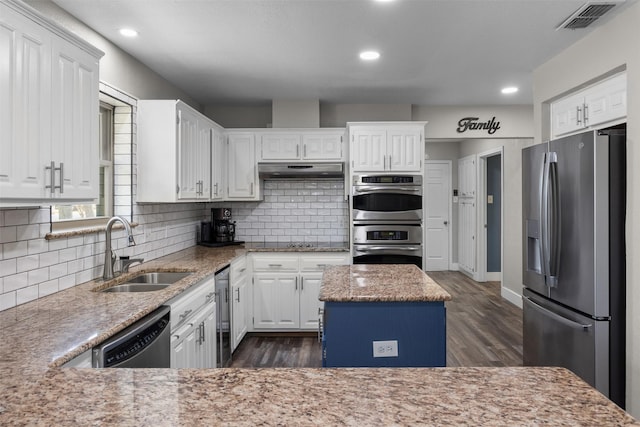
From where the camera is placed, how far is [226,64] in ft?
11.8

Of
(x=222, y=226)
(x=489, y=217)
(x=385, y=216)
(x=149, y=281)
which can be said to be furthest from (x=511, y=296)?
(x=149, y=281)

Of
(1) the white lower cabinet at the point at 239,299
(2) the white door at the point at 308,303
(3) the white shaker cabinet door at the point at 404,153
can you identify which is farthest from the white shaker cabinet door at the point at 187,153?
(3) the white shaker cabinet door at the point at 404,153

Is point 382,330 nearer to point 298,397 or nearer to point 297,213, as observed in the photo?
point 298,397

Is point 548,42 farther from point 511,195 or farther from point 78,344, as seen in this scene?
point 78,344

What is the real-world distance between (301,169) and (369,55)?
154 centimetres

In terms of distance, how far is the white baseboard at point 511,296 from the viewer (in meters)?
5.50

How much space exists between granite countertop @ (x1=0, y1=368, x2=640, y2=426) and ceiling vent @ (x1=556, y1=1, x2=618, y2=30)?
7.90 feet

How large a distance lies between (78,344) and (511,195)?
5.40m

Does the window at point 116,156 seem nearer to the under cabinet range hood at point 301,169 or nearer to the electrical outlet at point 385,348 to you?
the under cabinet range hood at point 301,169

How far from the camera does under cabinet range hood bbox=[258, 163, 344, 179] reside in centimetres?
459

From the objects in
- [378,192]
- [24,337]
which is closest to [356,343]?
[24,337]

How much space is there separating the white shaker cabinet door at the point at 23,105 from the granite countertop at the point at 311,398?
847 millimetres

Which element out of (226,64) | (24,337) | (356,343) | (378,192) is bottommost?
(356,343)

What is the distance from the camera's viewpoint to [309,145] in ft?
15.3
